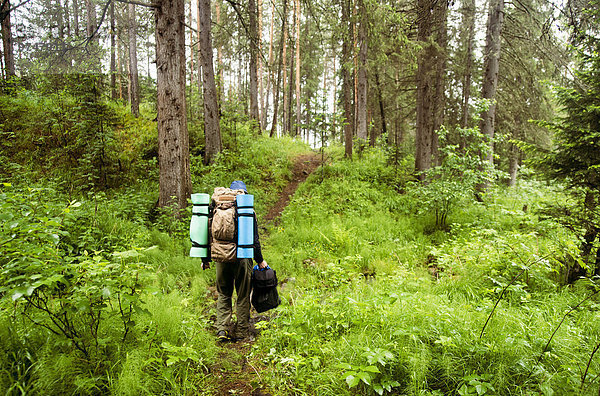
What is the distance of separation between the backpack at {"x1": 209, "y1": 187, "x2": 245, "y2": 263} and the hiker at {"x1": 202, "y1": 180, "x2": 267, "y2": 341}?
0.18m

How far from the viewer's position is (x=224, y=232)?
367 cm

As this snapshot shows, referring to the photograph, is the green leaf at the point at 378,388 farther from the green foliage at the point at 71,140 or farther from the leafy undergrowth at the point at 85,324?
the green foliage at the point at 71,140

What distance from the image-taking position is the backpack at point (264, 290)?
3797 millimetres

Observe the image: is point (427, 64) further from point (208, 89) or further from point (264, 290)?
point (264, 290)

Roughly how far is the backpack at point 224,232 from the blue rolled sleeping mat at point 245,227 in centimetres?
10

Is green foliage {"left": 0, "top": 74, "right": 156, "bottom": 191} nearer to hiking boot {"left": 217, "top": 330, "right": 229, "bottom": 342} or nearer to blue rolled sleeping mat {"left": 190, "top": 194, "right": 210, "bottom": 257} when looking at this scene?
blue rolled sleeping mat {"left": 190, "top": 194, "right": 210, "bottom": 257}

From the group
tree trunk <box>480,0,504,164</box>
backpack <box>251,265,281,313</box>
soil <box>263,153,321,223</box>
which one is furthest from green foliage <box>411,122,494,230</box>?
backpack <box>251,265,281,313</box>

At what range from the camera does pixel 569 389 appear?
6.90ft

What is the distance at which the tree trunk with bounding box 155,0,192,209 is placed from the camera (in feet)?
21.1

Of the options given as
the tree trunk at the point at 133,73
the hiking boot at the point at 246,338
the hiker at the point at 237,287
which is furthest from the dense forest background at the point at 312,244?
the tree trunk at the point at 133,73

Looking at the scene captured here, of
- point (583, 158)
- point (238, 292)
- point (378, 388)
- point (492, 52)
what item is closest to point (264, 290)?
point (238, 292)

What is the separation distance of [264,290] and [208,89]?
956cm

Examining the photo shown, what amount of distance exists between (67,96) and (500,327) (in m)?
14.7

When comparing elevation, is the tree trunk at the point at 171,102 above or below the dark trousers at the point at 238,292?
above
